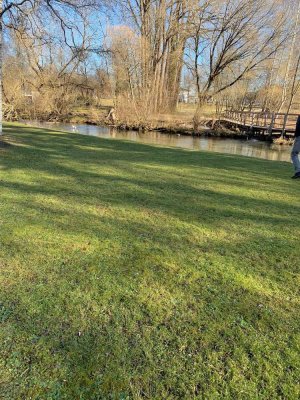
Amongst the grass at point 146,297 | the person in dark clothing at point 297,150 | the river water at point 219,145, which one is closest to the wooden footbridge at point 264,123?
the river water at point 219,145

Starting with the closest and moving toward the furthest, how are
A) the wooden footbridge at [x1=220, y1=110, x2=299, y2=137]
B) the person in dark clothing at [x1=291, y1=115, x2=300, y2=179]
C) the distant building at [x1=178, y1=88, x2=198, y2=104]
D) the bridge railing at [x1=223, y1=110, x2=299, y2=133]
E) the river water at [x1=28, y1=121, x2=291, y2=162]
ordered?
the person in dark clothing at [x1=291, y1=115, x2=300, y2=179], the river water at [x1=28, y1=121, x2=291, y2=162], the wooden footbridge at [x1=220, y1=110, x2=299, y2=137], the bridge railing at [x1=223, y1=110, x2=299, y2=133], the distant building at [x1=178, y1=88, x2=198, y2=104]

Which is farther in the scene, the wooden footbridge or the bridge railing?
the bridge railing

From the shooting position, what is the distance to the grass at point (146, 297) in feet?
6.26

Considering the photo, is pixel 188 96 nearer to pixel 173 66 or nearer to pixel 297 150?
pixel 173 66

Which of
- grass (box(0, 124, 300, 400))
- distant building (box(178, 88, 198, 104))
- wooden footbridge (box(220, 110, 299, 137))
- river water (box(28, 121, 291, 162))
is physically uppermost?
distant building (box(178, 88, 198, 104))

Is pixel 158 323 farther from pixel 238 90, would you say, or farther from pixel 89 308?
pixel 238 90

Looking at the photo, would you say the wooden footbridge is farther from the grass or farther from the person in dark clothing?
the grass

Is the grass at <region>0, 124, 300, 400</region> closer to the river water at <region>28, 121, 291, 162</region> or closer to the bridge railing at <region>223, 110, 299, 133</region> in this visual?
the river water at <region>28, 121, 291, 162</region>

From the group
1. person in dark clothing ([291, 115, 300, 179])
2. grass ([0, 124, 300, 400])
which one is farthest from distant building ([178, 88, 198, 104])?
grass ([0, 124, 300, 400])

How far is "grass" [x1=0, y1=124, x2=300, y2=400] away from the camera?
191 centimetres

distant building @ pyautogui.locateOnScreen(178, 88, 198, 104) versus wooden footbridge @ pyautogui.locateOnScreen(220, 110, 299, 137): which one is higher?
distant building @ pyautogui.locateOnScreen(178, 88, 198, 104)

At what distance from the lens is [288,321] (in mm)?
2439

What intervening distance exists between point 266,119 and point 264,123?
98cm

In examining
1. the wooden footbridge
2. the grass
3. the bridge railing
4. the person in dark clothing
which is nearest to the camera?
the grass
